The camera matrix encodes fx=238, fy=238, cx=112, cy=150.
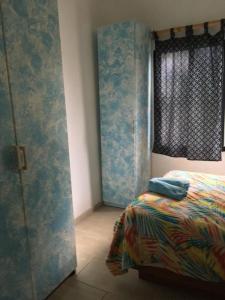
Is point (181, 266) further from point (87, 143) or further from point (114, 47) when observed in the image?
point (114, 47)

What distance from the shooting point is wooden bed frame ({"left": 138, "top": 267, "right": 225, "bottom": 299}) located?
1.65m

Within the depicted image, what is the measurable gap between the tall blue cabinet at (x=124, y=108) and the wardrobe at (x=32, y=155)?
127 cm

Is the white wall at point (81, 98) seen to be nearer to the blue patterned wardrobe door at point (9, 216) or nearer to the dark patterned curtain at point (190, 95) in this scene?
the dark patterned curtain at point (190, 95)

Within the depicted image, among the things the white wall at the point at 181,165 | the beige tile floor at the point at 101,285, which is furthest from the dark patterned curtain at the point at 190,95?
the beige tile floor at the point at 101,285

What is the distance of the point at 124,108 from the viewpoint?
2.95 metres

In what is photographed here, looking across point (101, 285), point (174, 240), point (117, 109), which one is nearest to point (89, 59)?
point (117, 109)

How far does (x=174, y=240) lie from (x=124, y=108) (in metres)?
1.78

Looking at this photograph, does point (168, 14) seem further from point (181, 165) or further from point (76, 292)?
point (76, 292)

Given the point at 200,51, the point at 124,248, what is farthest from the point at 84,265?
the point at 200,51

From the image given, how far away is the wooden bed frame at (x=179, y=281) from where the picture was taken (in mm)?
1654

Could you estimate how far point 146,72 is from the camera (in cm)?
308

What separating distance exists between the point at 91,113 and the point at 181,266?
82.6 inches

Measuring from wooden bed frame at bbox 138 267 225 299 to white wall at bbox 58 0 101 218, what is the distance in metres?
1.27

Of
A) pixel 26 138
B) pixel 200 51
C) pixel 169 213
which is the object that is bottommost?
pixel 169 213
